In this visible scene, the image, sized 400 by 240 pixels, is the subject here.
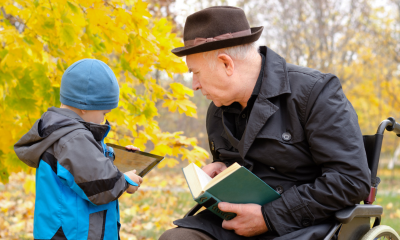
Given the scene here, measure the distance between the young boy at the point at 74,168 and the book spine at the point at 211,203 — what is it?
1.16 ft

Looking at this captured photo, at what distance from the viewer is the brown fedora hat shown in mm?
1657

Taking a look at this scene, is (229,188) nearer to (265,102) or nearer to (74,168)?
(265,102)

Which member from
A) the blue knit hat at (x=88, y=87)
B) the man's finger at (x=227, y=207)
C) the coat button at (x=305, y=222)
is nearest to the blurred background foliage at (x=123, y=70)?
the blue knit hat at (x=88, y=87)

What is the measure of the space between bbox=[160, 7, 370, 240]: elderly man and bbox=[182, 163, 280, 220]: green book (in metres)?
0.04

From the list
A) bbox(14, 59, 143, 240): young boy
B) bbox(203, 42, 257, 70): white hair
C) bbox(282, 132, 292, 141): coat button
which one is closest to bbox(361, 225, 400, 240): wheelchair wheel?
bbox(282, 132, 292, 141): coat button

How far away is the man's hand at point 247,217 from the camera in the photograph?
1586 millimetres

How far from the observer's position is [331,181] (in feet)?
4.88

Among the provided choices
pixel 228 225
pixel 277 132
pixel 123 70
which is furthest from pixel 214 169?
pixel 123 70

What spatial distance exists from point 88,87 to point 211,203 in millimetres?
788

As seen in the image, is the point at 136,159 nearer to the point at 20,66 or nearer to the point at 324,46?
the point at 20,66

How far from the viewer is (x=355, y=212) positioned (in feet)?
4.94

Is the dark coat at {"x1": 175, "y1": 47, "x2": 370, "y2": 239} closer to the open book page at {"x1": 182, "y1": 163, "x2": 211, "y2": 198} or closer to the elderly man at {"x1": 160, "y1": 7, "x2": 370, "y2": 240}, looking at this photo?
the elderly man at {"x1": 160, "y1": 7, "x2": 370, "y2": 240}

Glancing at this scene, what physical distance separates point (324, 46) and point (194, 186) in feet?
25.5

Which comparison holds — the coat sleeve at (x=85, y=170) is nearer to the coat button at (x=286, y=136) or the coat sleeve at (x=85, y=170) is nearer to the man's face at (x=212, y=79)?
the man's face at (x=212, y=79)
